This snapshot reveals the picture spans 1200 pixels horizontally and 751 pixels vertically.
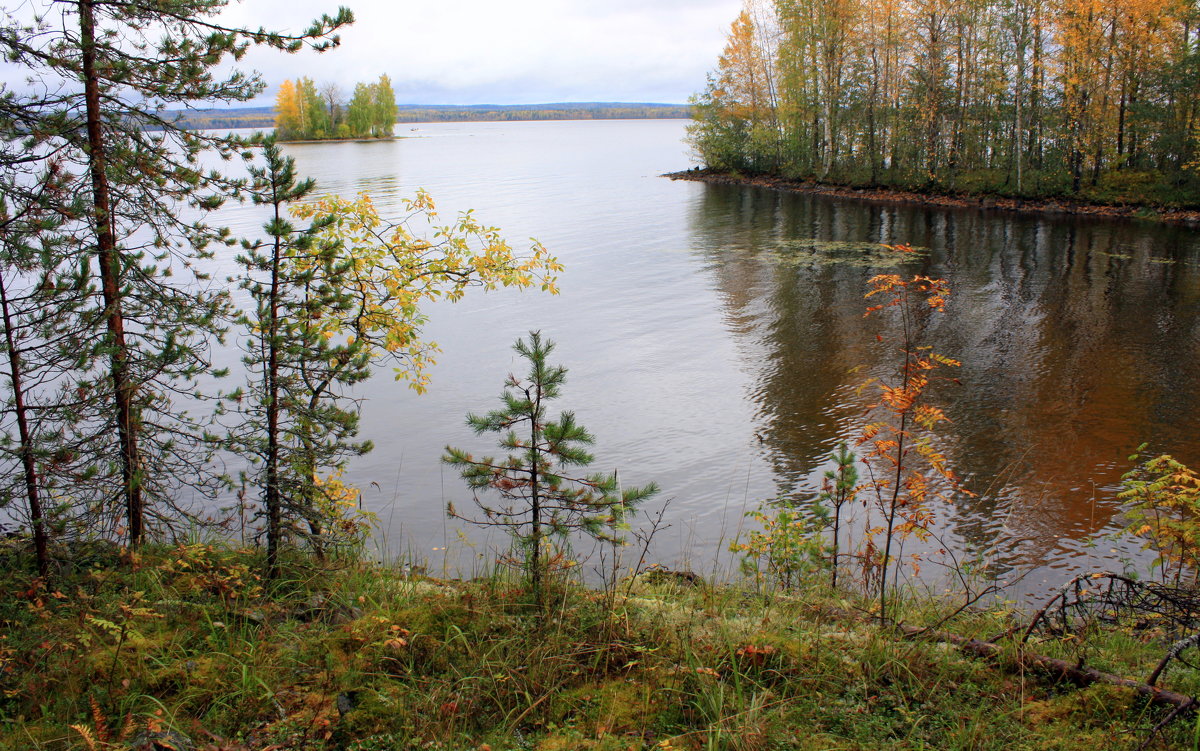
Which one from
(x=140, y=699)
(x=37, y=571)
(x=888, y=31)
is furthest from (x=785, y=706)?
(x=888, y=31)

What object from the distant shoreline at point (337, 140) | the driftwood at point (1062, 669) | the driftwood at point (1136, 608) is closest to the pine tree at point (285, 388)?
the driftwood at point (1062, 669)

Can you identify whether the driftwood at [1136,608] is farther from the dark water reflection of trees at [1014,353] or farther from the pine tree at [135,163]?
the pine tree at [135,163]

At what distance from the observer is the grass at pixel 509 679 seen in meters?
3.23

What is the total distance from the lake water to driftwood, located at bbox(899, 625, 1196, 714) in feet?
6.46

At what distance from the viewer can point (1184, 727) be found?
10.2 feet

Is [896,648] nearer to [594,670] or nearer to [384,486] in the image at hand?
[594,670]

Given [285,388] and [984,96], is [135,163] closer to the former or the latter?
[285,388]

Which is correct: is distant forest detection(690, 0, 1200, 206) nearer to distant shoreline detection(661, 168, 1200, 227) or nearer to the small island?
distant shoreline detection(661, 168, 1200, 227)

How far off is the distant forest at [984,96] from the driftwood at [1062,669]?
3184 centimetres

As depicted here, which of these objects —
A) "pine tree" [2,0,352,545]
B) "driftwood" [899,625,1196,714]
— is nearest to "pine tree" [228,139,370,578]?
"pine tree" [2,0,352,545]

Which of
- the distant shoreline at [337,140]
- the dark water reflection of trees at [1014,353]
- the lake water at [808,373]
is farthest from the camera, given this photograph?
the distant shoreline at [337,140]

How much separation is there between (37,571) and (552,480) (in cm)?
341

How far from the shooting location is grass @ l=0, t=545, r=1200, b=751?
3.23m

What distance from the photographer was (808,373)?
1389 centimetres
